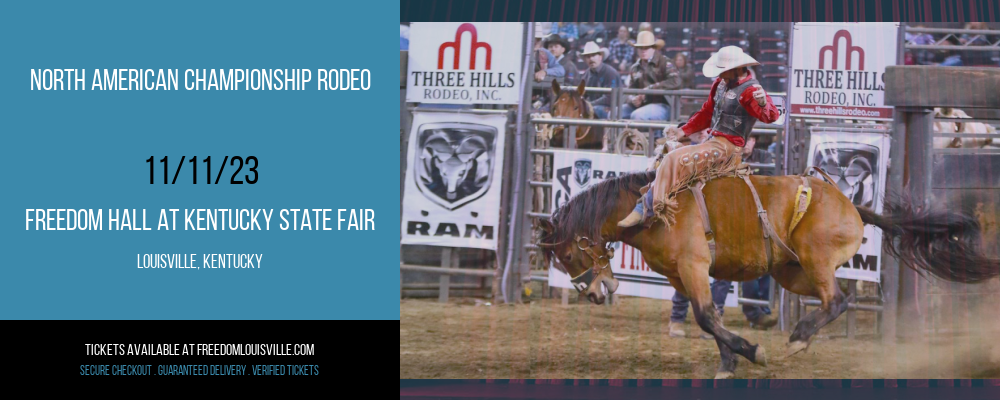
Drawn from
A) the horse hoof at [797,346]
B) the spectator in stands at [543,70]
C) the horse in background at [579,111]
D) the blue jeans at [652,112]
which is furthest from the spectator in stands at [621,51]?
the horse hoof at [797,346]

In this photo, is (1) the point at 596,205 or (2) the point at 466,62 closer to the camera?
(1) the point at 596,205

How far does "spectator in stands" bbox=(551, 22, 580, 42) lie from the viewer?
380 inches

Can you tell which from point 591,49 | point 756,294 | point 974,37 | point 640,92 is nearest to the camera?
point 756,294

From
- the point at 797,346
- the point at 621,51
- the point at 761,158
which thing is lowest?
the point at 797,346

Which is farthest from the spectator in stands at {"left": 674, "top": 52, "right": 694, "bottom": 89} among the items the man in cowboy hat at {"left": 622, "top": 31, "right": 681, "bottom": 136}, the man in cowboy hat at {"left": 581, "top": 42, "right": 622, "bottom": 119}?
the man in cowboy hat at {"left": 581, "top": 42, "right": 622, "bottom": 119}

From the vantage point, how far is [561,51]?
9055mm

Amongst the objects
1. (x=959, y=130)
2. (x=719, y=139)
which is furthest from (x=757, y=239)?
(x=959, y=130)

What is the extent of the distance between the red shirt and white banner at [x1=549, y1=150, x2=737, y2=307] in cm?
105

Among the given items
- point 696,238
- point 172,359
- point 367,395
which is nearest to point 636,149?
point 696,238

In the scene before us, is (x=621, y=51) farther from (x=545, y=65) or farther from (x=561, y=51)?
(x=545, y=65)

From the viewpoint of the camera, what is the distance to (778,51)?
739 centimetres

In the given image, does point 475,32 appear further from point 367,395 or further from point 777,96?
point 367,395

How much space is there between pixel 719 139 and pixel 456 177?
2610 mm

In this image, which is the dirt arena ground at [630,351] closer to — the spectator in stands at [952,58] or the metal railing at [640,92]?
the metal railing at [640,92]
